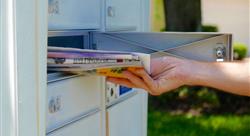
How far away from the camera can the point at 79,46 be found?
1900 mm

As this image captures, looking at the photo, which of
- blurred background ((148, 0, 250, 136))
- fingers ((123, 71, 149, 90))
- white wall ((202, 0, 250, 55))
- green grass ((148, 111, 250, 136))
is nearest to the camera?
fingers ((123, 71, 149, 90))

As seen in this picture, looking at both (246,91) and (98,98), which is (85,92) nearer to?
(98,98)

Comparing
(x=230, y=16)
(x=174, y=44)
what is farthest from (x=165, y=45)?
(x=230, y=16)

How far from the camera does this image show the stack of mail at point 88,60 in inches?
60.0

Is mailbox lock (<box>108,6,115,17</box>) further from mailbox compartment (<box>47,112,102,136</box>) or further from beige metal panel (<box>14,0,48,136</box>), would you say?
beige metal panel (<box>14,0,48,136</box>)

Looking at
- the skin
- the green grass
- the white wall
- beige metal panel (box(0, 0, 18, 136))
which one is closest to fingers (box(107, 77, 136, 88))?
the skin

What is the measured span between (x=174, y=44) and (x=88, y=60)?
0.38 m

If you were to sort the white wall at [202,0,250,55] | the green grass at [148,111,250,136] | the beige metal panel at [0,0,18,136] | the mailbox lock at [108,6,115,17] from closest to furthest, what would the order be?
the beige metal panel at [0,0,18,136] < the mailbox lock at [108,6,115,17] < the green grass at [148,111,250,136] < the white wall at [202,0,250,55]

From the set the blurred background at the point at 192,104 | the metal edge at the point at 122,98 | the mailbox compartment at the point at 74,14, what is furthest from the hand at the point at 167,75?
the blurred background at the point at 192,104

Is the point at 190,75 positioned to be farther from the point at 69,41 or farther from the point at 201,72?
the point at 69,41

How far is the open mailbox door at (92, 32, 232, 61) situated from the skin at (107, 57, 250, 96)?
0.19 feet

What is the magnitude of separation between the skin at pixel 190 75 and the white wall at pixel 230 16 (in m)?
9.30

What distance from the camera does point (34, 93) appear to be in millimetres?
1409

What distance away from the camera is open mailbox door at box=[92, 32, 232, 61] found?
1.73 m
